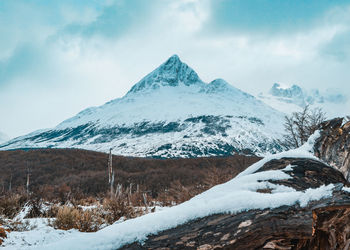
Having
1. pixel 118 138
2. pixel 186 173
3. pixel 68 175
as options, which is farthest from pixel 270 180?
pixel 118 138

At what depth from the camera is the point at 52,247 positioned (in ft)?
6.43

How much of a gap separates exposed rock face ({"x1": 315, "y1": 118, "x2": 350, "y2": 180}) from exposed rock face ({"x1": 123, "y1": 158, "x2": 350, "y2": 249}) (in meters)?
2.50

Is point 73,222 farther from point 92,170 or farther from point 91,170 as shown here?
point 92,170

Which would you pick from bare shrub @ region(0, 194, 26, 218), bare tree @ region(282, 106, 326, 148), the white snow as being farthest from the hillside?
the white snow

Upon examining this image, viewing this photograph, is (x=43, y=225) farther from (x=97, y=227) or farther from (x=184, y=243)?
(x=184, y=243)

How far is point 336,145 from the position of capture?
4453 millimetres

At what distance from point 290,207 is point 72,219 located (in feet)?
21.3

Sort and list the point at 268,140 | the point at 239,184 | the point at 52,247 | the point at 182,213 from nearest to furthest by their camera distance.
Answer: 1. the point at 52,247
2. the point at 182,213
3. the point at 239,184
4. the point at 268,140

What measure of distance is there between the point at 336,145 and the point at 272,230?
3.25 m

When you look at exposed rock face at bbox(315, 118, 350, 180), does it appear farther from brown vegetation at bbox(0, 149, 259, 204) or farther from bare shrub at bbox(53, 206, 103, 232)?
brown vegetation at bbox(0, 149, 259, 204)

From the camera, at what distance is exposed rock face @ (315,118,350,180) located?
4316 millimetres

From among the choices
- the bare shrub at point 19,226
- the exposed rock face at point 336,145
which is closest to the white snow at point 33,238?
the bare shrub at point 19,226

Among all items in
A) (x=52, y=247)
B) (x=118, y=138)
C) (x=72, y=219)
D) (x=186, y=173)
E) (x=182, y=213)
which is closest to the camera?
(x=52, y=247)

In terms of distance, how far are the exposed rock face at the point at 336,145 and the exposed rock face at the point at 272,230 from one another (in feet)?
8.20
